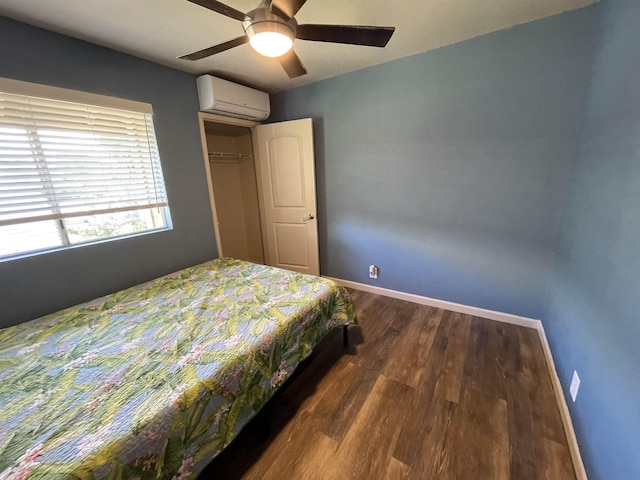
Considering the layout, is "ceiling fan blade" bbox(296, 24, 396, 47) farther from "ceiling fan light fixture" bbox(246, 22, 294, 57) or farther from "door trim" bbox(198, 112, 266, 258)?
"door trim" bbox(198, 112, 266, 258)

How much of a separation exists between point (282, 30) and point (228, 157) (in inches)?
106

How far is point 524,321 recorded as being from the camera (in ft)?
7.47

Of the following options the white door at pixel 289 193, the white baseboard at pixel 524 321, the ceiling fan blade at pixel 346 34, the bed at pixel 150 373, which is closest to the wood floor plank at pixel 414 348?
the white baseboard at pixel 524 321

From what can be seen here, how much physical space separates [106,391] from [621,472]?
A: 1977 mm

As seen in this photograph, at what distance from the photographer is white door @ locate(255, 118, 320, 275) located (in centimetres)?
297

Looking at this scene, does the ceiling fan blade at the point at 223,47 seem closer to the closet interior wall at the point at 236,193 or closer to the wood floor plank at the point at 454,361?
the closet interior wall at the point at 236,193

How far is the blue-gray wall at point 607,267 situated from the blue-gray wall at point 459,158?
0.72 feet

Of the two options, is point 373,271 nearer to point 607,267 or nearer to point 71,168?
point 607,267

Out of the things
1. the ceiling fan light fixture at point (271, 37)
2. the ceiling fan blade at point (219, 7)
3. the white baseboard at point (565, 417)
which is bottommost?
the white baseboard at point (565, 417)

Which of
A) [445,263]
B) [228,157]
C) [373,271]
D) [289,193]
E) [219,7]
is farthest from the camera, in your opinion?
[228,157]

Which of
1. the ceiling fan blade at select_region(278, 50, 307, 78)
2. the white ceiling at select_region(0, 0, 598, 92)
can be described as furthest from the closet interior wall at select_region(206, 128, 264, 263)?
the ceiling fan blade at select_region(278, 50, 307, 78)

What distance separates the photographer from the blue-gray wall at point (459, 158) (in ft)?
6.25

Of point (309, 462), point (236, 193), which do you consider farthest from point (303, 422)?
point (236, 193)

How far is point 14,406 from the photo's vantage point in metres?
1.02
